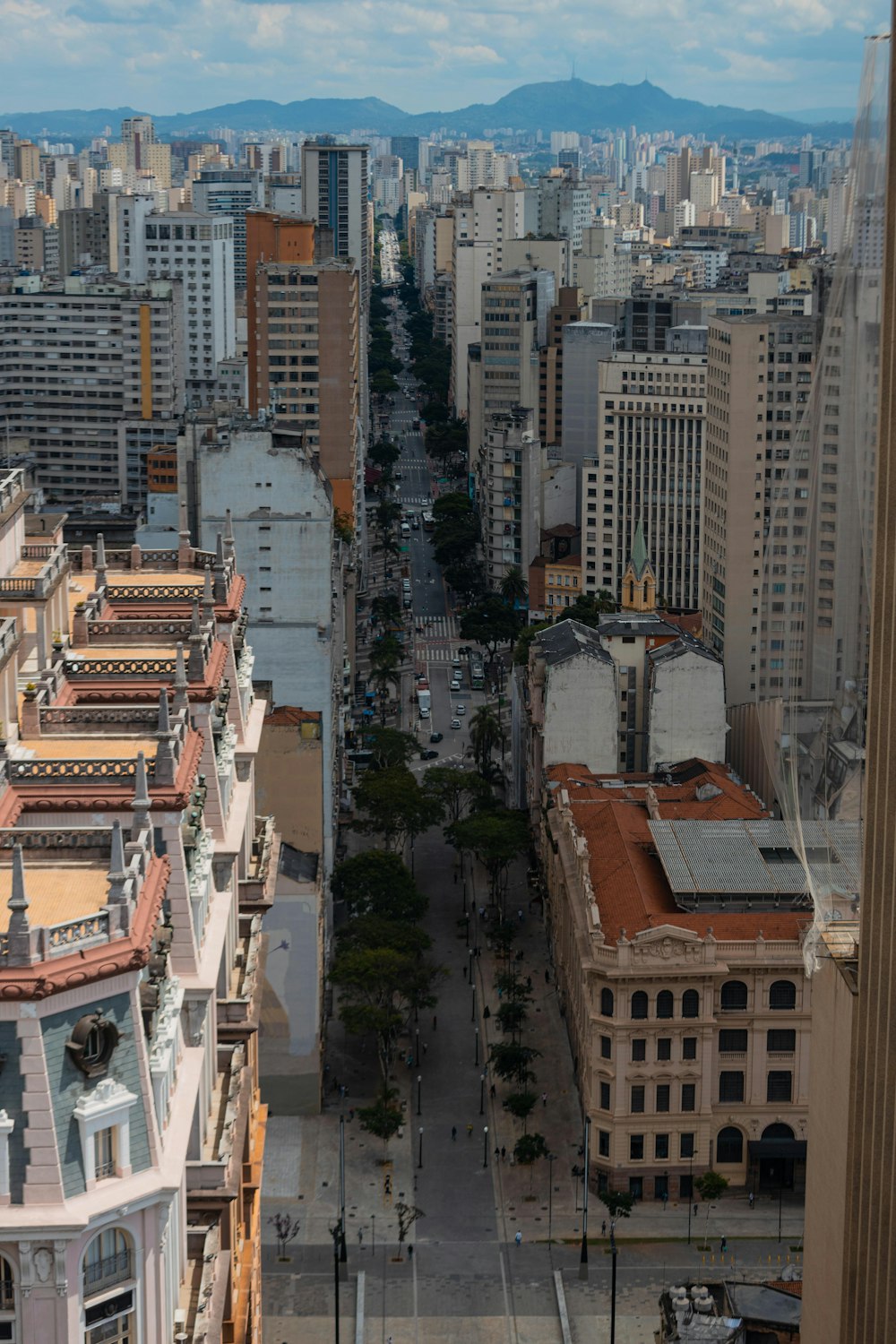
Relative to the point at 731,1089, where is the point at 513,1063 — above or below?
below

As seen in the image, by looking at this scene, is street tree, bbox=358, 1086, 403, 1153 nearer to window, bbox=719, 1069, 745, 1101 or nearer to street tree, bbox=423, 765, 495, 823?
window, bbox=719, 1069, 745, 1101

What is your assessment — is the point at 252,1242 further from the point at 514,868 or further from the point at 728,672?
the point at 728,672

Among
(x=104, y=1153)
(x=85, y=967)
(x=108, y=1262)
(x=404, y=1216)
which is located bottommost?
(x=404, y=1216)

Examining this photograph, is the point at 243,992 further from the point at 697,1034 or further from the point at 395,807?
the point at 395,807

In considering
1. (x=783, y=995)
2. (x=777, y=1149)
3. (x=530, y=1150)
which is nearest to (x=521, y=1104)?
(x=530, y=1150)

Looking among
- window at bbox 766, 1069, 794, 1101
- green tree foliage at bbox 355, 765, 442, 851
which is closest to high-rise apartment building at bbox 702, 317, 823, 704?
green tree foliage at bbox 355, 765, 442, 851

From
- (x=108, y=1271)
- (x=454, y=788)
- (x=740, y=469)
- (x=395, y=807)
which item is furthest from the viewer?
(x=740, y=469)

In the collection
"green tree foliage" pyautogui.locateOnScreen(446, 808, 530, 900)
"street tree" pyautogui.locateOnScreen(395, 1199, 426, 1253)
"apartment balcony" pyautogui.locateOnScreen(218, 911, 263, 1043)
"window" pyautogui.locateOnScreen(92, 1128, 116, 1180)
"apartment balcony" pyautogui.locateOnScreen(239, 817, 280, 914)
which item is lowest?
"street tree" pyautogui.locateOnScreen(395, 1199, 426, 1253)
